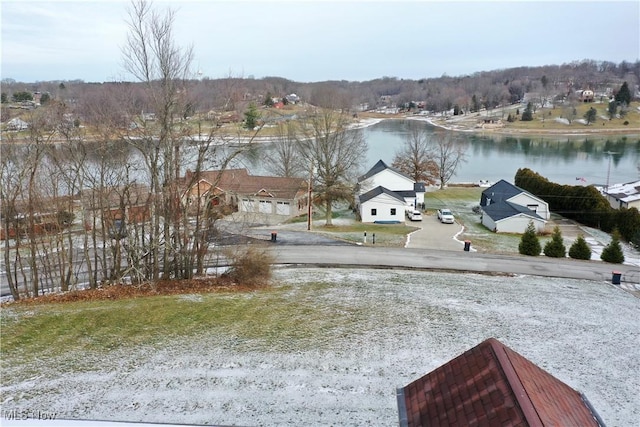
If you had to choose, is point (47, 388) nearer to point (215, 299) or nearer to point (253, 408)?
point (253, 408)

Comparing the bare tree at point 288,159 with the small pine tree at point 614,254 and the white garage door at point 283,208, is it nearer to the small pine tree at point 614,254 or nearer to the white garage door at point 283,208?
the white garage door at point 283,208

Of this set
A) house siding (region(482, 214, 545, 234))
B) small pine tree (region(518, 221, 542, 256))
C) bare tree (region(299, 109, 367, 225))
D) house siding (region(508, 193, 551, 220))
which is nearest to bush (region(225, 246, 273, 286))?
small pine tree (region(518, 221, 542, 256))

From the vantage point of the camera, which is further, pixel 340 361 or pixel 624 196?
pixel 624 196

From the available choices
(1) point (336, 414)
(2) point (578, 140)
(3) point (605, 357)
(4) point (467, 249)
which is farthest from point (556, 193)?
(2) point (578, 140)

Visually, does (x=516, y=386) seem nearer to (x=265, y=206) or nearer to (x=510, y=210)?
(x=510, y=210)

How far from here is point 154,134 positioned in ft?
49.3

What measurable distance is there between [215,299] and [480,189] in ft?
120

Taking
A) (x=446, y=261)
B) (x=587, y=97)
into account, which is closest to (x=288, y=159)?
(x=446, y=261)

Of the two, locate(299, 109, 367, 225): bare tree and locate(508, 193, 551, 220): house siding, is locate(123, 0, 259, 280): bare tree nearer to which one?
locate(299, 109, 367, 225): bare tree

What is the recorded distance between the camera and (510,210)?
29500 mm

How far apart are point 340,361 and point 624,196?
3146 centimetres

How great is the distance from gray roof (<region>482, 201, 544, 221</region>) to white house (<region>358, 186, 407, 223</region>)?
5616mm

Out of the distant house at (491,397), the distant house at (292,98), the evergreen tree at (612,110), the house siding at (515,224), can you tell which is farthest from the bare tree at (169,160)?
the evergreen tree at (612,110)

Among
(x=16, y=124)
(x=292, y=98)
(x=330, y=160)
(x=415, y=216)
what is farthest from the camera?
(x=292, y=98)
